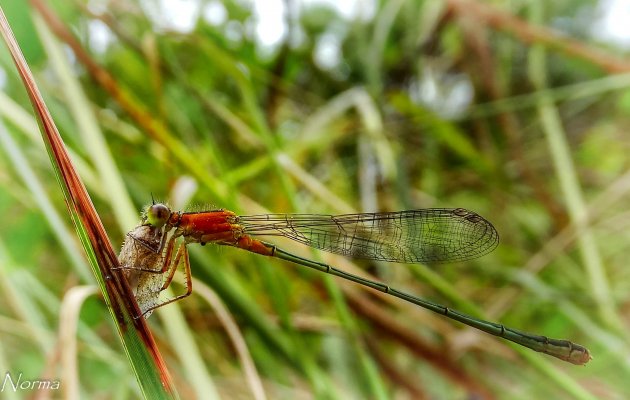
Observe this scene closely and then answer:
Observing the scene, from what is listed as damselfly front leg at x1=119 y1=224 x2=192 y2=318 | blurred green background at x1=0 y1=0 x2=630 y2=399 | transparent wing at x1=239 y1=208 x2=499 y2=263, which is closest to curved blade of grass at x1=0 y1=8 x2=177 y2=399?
damselfly front leg at x1=119 y1=224 x2=192 y2=318

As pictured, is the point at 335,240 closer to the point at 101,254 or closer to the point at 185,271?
the point at 185,271

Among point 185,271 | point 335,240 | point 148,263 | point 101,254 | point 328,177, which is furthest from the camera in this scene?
point 328,177

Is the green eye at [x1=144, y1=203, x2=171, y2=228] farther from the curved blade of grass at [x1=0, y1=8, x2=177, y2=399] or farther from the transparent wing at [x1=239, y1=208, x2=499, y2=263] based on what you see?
the transparent wing at [x1=239, y1=208, x2=499, y2=263]

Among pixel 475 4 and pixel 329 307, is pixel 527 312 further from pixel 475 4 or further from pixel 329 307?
pixel 475 4

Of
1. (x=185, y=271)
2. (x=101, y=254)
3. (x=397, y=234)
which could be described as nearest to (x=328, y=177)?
(x=397, y=234)

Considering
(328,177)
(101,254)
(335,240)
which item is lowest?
(101,254)

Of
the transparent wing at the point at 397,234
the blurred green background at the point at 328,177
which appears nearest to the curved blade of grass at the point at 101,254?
the blurred green background at the point at 328,177
